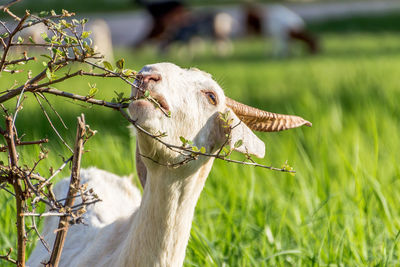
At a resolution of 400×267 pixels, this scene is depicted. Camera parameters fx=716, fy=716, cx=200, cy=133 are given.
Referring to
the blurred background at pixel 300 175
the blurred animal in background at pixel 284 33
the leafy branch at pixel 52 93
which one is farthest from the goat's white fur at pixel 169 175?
the blurred animal in background at pixel 284 33

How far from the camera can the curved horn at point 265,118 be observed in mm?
2371

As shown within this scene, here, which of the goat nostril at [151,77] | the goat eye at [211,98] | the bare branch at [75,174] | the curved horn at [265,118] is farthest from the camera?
the curved horn at [265,118]

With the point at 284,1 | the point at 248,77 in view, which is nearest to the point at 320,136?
the point at 248,77

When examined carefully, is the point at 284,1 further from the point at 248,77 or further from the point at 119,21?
the point at 248,77

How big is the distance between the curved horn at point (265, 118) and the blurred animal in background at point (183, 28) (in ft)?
49.1

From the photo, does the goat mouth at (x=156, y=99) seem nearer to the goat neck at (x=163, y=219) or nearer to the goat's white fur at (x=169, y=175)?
the goat's white fur at (x=169, y=175)

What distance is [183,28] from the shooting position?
17844 millimetres

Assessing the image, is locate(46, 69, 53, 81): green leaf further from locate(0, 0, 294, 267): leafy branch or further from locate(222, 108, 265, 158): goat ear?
locate(222, 108, 265, 158): goat ear

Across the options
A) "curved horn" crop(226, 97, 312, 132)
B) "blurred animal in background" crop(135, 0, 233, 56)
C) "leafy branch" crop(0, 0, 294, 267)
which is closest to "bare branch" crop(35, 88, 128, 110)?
"leafy branch" crop(0, 0, 294, 267)

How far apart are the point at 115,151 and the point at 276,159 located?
1244 mm

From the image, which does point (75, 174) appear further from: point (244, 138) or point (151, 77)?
point (244, 138)

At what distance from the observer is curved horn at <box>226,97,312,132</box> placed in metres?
2.37

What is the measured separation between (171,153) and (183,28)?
15921 mm

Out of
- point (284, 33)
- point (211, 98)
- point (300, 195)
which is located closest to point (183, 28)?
point (284, 33)
